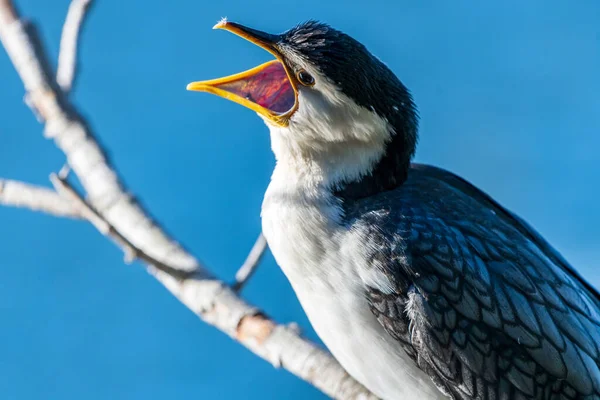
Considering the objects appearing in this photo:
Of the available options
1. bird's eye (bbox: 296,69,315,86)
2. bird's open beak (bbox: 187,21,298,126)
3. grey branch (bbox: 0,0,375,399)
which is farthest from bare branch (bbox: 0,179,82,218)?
bird's eye (bbox: 296,69,315,86)

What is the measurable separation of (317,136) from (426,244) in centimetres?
30

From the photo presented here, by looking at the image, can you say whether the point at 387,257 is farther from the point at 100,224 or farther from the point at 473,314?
the point at 100,224

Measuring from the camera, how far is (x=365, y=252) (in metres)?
1.75

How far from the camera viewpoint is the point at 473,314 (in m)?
1.72

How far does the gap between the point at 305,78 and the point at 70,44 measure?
25.0 inches

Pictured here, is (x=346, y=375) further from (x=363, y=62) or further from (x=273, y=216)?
(x=363, y=62)

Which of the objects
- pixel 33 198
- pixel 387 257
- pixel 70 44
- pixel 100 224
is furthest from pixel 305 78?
pixel 33 198

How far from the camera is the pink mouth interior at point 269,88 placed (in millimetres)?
1902

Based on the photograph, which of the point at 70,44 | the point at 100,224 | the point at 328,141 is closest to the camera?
the point at 100,224

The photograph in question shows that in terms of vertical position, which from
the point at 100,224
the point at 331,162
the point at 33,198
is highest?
the point at 331,162

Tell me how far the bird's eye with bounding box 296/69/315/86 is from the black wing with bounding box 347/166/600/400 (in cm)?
27

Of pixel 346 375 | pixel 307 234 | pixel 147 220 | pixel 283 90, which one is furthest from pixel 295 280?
pixel 147 220

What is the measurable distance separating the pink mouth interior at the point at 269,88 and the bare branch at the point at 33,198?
0.51m

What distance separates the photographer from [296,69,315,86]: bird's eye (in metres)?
1.79
